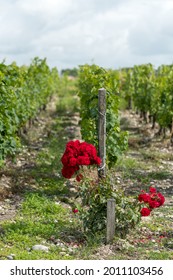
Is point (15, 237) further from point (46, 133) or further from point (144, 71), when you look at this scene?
point (144, 71)

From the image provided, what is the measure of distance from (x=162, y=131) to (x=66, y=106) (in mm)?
8513

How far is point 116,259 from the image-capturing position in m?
6.51

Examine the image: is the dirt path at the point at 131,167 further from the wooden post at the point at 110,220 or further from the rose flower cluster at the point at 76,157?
the wooden post at the point at 110,220

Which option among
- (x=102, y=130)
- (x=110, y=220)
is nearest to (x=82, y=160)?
(x=110, y=220)

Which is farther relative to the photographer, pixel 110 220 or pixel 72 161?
pixel 72 161

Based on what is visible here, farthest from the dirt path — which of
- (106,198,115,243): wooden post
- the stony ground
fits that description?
(106,198,115,243): wooden post

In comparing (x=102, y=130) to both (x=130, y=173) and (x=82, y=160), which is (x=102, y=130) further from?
(x=130, y=173)

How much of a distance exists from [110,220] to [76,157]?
941 mm

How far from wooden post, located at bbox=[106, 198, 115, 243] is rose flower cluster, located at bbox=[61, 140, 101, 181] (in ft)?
2.06

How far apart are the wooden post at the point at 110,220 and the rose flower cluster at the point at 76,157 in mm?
628

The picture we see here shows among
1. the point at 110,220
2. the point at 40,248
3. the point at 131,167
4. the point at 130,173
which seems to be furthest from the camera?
the point at 131,167

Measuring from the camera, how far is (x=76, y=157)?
714cm
